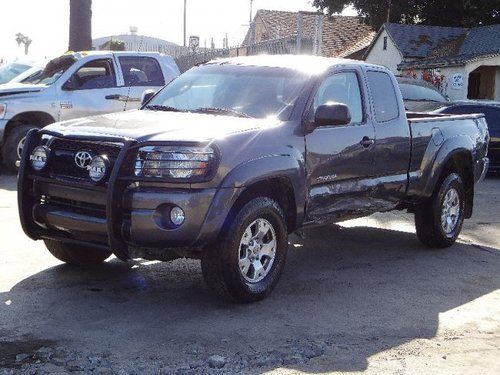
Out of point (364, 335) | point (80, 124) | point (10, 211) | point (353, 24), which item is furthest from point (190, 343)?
point (353, 24)

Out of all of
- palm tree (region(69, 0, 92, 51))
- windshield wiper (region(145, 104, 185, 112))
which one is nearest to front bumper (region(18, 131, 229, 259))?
windshield wiper (region(145, 104, 185, 112))

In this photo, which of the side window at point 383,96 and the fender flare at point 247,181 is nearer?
the fender flare at point 247,181

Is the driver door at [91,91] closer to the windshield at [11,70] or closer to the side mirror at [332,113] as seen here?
the windshield at [11,70]

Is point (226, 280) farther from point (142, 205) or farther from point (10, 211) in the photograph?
point (10, 211)

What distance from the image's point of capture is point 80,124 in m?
5.81

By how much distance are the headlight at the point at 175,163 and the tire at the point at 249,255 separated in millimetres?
453

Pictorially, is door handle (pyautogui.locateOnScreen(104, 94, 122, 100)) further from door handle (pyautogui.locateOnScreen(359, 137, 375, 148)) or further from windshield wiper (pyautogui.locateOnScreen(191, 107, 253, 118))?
door handle (pyautogui.locateOnScreen(359, 137, 375, 148))

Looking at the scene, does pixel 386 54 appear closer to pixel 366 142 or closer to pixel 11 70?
pixel 11 70

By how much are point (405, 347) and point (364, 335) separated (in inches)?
12.4

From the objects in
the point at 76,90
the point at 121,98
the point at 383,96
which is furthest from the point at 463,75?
the point at 383,96

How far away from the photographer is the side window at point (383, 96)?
708cm

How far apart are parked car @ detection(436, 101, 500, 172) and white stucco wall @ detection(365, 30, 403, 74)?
24371mm

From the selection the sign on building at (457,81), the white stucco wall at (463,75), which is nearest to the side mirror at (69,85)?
the white stucco wall at (463,75)

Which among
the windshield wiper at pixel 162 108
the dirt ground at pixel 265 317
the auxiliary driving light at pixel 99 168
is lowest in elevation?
the dirt ground at pixel 265 317
